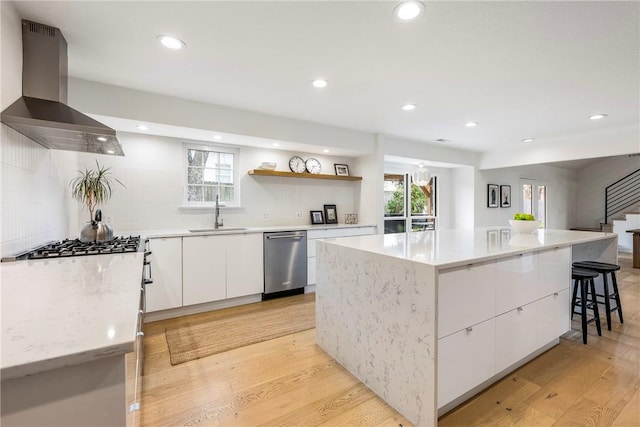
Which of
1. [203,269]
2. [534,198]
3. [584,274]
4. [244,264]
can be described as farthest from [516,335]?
[534,198]

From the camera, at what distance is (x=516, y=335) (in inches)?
79.0

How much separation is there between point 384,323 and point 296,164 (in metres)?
3.16

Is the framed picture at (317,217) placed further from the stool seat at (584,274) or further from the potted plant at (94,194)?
the stool seat at (584,274)

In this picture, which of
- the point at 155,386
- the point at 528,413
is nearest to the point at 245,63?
→ the point at 155,386

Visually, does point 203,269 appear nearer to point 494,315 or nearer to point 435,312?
point 435,312

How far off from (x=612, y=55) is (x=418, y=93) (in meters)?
1.42

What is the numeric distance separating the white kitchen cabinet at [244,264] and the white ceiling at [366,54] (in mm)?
1585

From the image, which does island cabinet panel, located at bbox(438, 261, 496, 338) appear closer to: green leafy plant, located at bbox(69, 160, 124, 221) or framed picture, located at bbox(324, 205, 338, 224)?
green leafy plant, located at bbox(69, 160, 124, 221)

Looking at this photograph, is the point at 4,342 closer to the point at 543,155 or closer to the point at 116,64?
the point at 116,64

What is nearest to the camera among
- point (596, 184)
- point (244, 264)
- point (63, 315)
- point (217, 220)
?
point (63, 315)

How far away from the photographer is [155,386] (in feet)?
6.42

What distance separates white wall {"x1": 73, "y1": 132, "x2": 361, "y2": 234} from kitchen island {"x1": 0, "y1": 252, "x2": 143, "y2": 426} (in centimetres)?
268

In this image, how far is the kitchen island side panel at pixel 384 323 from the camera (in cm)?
152

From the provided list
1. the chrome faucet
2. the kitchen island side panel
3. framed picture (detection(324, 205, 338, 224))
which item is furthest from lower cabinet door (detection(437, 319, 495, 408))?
framed picture (detection(324, 205, 338, 224))
